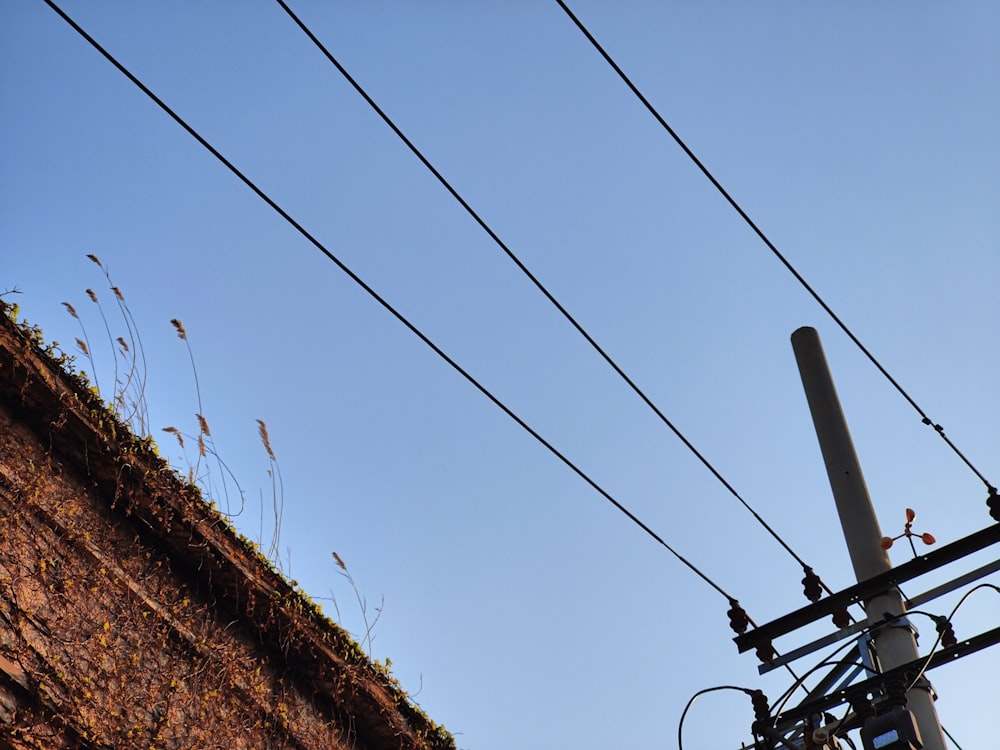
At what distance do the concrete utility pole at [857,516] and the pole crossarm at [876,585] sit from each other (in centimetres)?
6

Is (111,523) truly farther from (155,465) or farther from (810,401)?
(810,401)

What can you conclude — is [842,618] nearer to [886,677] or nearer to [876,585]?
[876,585]

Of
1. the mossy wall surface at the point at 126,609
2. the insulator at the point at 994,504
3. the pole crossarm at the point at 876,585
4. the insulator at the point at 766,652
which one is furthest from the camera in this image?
the insulator at the point at 766,652

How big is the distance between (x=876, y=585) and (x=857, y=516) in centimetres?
49

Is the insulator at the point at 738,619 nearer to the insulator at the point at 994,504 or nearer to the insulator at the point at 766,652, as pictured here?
the insulator at the point at 766,652

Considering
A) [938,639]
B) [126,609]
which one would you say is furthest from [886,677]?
[126,609]

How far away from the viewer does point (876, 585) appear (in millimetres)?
5781

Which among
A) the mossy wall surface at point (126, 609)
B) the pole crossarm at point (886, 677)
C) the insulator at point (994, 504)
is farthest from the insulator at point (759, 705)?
the mossy wall surface at point (126, 609)

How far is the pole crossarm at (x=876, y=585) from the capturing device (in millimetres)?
5781

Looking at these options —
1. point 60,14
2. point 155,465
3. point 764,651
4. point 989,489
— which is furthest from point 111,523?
point 989,489

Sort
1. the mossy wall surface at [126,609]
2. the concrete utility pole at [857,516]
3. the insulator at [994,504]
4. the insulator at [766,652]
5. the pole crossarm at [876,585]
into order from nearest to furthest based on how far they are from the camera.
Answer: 1. the concrete utility pole at [857,516]
2. the pole crossarm at [876,585]
3. the mossy wall surface at [126,609]
4. the insulator at [994,504]
5. the insulator at [766,652]

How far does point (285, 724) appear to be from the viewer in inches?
294

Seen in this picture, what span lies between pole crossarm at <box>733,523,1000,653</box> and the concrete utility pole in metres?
0.06

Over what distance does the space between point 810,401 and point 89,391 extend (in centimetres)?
447
